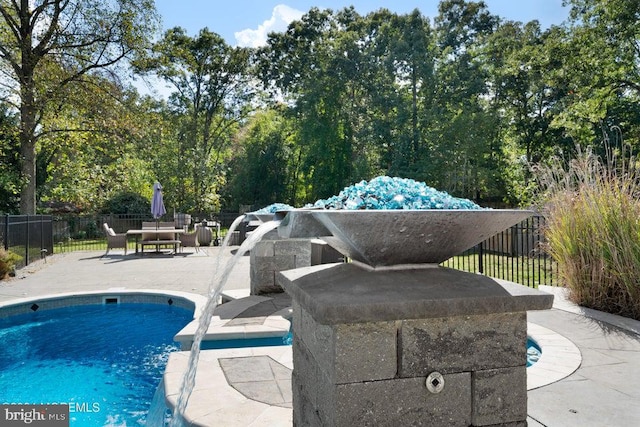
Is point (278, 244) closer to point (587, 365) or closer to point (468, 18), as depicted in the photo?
point (587, 365)

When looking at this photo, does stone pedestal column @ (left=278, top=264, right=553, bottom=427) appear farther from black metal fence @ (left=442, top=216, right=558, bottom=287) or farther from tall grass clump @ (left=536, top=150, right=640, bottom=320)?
black metal fence @ (left=442, top=216, right=558, bottom=287)

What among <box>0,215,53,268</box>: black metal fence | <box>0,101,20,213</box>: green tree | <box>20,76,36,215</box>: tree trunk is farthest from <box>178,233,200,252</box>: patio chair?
<box>0,101,20,213</box>: green tree

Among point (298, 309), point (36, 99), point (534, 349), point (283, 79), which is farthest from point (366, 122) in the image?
point (298, 309)

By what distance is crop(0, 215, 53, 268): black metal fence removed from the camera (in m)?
10.5

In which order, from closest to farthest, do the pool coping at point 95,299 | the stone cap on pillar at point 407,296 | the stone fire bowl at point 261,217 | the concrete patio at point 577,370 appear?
the stone cap on pillar at point 407,296 < the concrete patio at point 577,370 < the stone fire bowl at point 261,217 < the pool coping at point 95,299

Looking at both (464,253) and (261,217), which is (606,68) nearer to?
(464,253)

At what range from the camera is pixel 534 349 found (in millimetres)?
4281

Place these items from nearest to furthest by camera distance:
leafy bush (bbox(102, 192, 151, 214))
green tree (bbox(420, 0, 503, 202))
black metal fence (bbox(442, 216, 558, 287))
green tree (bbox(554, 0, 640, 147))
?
black metal fence (bbox(442, 216, 558, 287))
green tree (bbox(554, 0, 640, 147))
green tree (bbox(420, 0, 503, 202))
leafy bush (bbox(102, 192, 151, 214))

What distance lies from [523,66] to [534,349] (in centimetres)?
2059

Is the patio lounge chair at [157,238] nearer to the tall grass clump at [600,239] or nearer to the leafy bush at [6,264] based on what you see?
the leafy bush at [6,264]

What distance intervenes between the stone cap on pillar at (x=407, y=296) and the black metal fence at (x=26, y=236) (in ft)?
37.6

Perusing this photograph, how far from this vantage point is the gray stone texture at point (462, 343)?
65.4 inches

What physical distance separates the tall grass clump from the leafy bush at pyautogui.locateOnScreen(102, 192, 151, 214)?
21559 millimetres

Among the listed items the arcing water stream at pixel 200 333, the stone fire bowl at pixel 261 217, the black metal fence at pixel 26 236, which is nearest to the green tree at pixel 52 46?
the black metal fence at pixel 26 236
